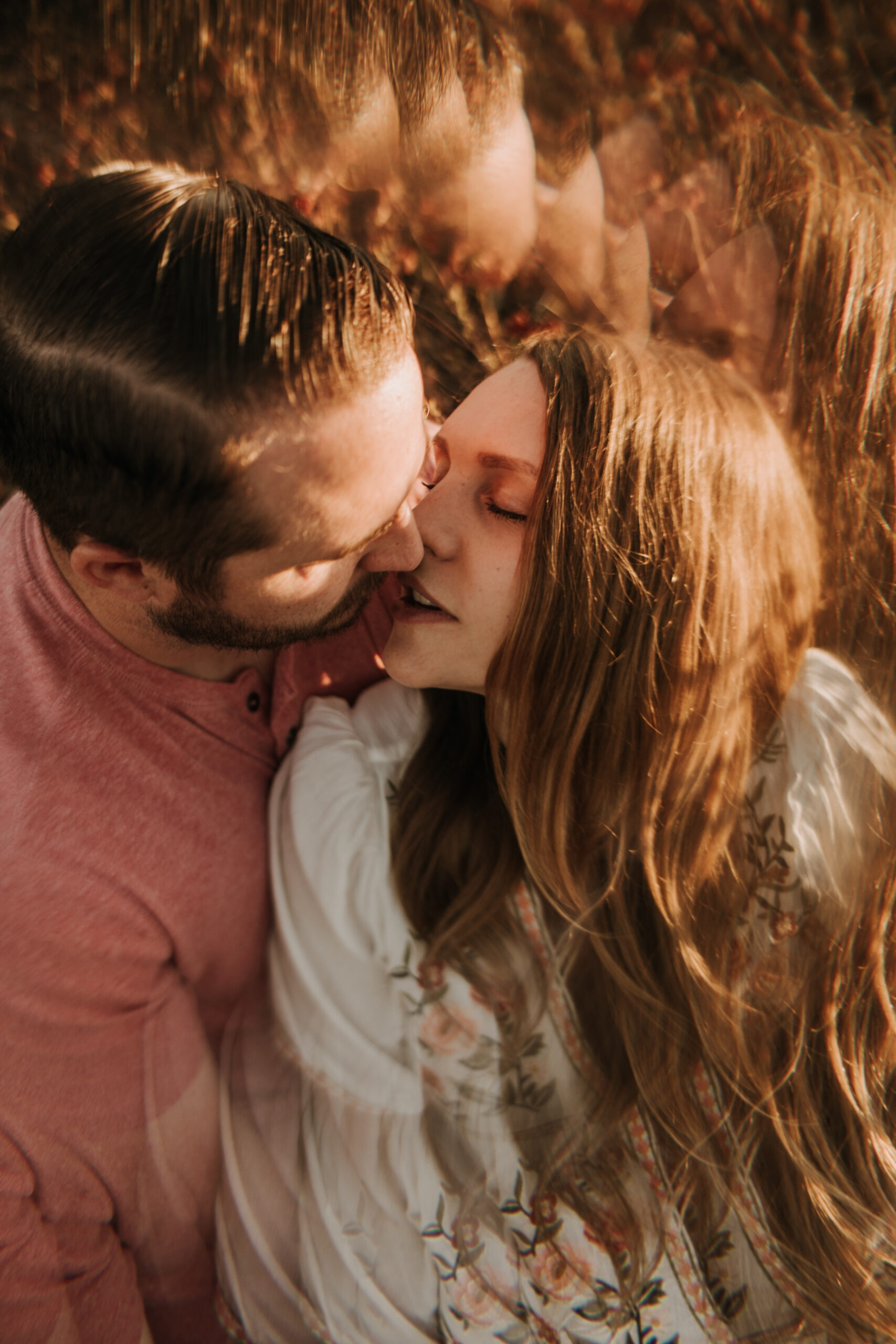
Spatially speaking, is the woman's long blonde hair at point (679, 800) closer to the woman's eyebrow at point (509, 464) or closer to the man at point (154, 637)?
the woman's eyebrow at point (509, 464)

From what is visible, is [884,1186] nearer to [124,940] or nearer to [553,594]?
[553,594]

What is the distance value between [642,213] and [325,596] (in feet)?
2.51

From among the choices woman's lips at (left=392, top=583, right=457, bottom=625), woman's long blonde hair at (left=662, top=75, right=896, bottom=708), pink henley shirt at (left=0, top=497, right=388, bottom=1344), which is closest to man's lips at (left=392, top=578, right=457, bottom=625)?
woman's lips at (left=392, top=583, right=457, bottom=625)

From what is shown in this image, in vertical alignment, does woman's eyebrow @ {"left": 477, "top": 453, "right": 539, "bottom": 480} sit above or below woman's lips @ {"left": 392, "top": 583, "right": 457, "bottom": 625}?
above

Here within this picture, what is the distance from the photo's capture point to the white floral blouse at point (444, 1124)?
110 centimetres

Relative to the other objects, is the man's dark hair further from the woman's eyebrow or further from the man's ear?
the woman's eyebrow

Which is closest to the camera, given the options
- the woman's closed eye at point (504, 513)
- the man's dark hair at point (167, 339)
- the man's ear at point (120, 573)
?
the man's dark hair at point (167, 339)

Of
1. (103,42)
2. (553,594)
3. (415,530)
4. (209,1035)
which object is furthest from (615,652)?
(103,42)

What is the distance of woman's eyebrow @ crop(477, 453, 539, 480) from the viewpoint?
1028 millimetres

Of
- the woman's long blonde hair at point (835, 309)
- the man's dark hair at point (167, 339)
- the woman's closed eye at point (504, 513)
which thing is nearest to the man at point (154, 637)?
the man's dark hair at point (167, 339)

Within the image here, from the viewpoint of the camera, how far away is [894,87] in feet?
3.96

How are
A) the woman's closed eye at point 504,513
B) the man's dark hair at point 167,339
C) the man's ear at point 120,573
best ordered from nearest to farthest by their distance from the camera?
the man's dark hair at point 167,339 < the man's ear at point 120,573 < the woman's closed eye at point 504,513

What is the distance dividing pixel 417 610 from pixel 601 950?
22.4 inches

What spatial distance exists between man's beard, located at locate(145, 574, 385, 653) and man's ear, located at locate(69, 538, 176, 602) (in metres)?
0.02
